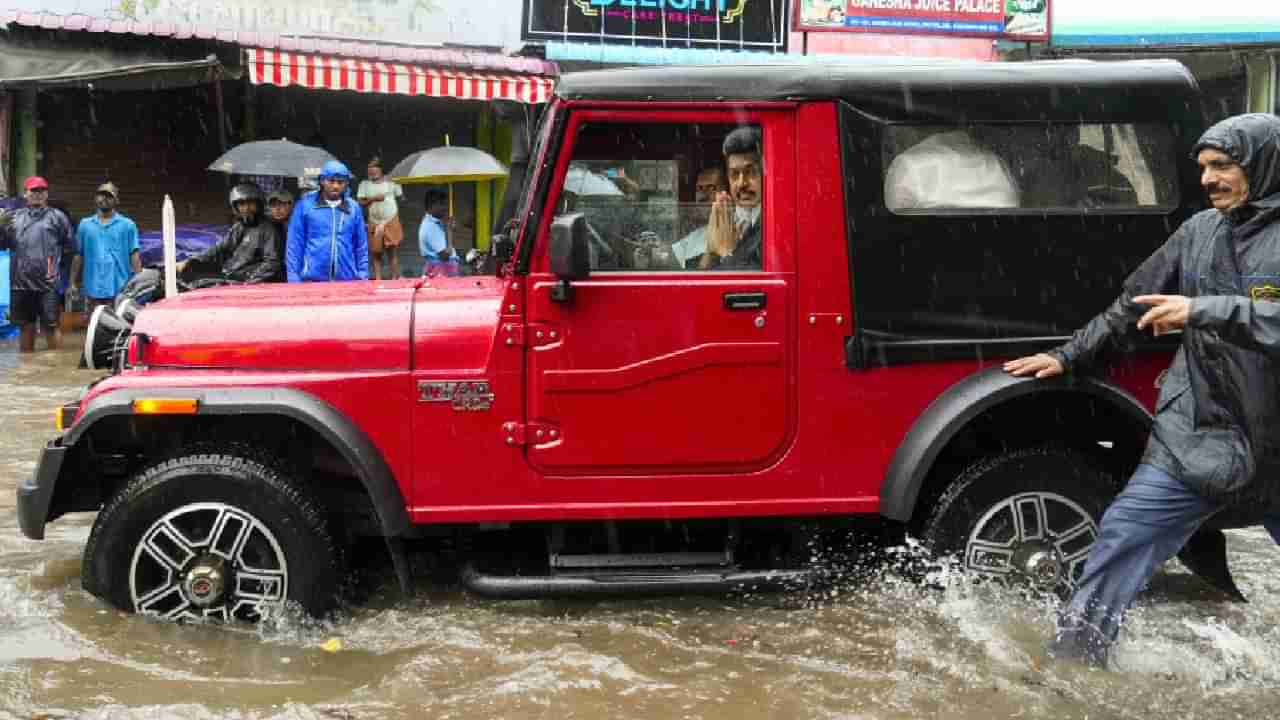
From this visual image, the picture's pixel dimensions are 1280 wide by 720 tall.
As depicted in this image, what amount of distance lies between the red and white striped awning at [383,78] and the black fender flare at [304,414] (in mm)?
9761

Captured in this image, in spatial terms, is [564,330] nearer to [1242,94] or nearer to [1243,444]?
[1243,444]

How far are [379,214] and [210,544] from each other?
10594 mm

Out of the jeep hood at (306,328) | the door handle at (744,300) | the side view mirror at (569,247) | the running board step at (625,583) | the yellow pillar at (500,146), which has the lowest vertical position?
the running board step at (625,583)

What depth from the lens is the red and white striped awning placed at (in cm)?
1382

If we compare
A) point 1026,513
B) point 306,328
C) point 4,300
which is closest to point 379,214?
point 4,300

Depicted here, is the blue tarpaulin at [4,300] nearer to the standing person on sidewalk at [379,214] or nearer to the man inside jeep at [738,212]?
the standing person on sidewalk at [379,214]

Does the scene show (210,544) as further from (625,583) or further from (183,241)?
(183,241)

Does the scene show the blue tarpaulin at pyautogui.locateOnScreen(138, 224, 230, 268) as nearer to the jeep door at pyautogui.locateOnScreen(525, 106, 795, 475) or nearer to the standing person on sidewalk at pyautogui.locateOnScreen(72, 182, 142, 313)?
the standing person on sidewalk at pyautogui.locateOnScreen(72, 182, 142, 313)

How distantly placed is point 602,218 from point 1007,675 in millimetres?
2029

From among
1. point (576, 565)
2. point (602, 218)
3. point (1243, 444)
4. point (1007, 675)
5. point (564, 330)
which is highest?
point (602, 218)

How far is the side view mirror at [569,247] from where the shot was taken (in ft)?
14.2

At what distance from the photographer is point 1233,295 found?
3.85 m

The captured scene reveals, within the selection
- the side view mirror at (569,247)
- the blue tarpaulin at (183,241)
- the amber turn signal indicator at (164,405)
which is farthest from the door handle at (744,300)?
the blue tarpaulin at (183,241)

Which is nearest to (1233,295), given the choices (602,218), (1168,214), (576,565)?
Answer: (1168,214)
